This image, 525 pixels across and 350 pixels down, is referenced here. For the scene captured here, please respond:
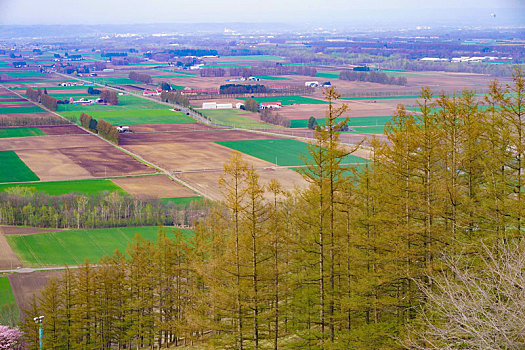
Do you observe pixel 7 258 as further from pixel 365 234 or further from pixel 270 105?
pixel 270 105

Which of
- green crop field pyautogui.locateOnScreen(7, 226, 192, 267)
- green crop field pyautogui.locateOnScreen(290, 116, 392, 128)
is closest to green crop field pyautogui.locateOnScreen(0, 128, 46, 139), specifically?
green crop field pyautogui.locateOnScreen(290, 116, 392, 128)

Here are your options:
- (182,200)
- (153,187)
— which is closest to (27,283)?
(182,200)

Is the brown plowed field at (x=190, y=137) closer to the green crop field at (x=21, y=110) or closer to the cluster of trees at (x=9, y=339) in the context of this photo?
the green crop field at (x=21, y=110)

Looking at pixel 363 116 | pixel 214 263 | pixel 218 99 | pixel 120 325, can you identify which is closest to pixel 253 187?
pixel 214 263

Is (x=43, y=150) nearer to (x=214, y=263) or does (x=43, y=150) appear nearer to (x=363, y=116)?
(x=363, y=116)

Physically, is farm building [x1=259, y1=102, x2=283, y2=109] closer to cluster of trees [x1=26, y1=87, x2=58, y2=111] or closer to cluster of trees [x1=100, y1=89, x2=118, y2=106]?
cluster of trees [x1=100, y1=89, x2=118, y2=106]
